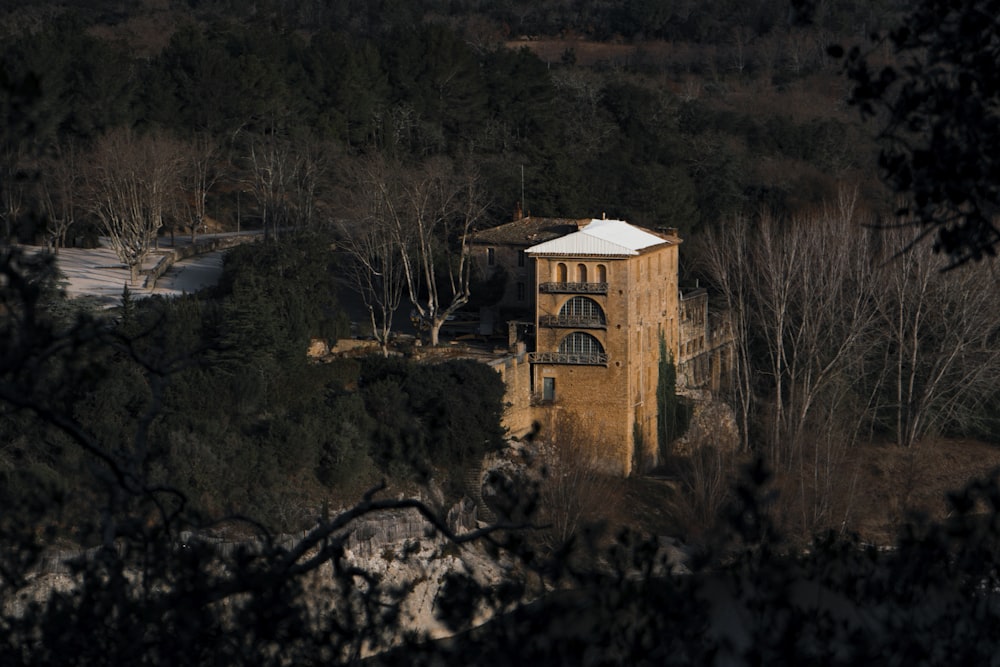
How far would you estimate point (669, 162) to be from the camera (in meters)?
36.7

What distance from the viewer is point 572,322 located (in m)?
23.8

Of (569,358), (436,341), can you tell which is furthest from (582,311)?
(436,341)

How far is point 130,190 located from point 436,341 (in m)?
7.10

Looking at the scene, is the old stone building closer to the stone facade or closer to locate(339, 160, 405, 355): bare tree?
the stone facade

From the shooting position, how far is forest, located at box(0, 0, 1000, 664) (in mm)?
5453

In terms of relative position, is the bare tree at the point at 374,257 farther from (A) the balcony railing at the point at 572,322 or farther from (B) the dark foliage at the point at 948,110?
(B) the dark foliage at the point at 948,110

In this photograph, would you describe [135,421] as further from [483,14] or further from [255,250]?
[483,14]

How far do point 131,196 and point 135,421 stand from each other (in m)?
9.74

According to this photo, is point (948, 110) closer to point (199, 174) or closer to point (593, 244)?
point (593, 244)

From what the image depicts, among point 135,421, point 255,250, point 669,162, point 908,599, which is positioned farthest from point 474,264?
point 908,599

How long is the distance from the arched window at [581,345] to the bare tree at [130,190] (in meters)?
7.62

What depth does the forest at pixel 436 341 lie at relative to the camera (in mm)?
5453

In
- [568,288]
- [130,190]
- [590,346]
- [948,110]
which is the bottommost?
[590,346]

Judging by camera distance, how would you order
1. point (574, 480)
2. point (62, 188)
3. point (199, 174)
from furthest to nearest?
point (199, 174), point (62, 188), point (574, 480)
